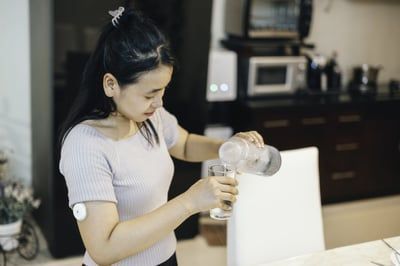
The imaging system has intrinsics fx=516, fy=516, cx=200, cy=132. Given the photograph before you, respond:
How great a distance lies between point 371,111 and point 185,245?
5.48 feet

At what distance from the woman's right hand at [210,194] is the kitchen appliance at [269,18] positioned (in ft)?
7.54

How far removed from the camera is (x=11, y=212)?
9.05ft

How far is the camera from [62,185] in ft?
8.93

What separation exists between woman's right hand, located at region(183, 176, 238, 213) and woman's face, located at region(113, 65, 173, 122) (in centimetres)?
25

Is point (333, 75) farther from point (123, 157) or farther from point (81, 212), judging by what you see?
point (81, 212)

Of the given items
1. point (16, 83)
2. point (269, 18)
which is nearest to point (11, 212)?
point (16, 83)

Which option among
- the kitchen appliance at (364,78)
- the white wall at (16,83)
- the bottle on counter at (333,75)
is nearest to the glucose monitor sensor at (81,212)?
the white wall at (16,83)

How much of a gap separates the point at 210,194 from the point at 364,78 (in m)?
3.12

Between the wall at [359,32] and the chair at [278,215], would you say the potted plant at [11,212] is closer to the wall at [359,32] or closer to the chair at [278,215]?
the chair at [278,215]

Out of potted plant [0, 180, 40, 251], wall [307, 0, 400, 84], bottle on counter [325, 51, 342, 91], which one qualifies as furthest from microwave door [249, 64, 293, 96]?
potted plant [0, 180, 40, 251]

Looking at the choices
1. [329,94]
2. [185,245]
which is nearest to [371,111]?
[329,94]

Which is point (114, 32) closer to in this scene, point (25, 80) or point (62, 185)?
point (62, 185)

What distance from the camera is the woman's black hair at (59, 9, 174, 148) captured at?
131 cm

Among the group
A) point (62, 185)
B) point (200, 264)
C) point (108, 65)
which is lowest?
point (200, 264)
